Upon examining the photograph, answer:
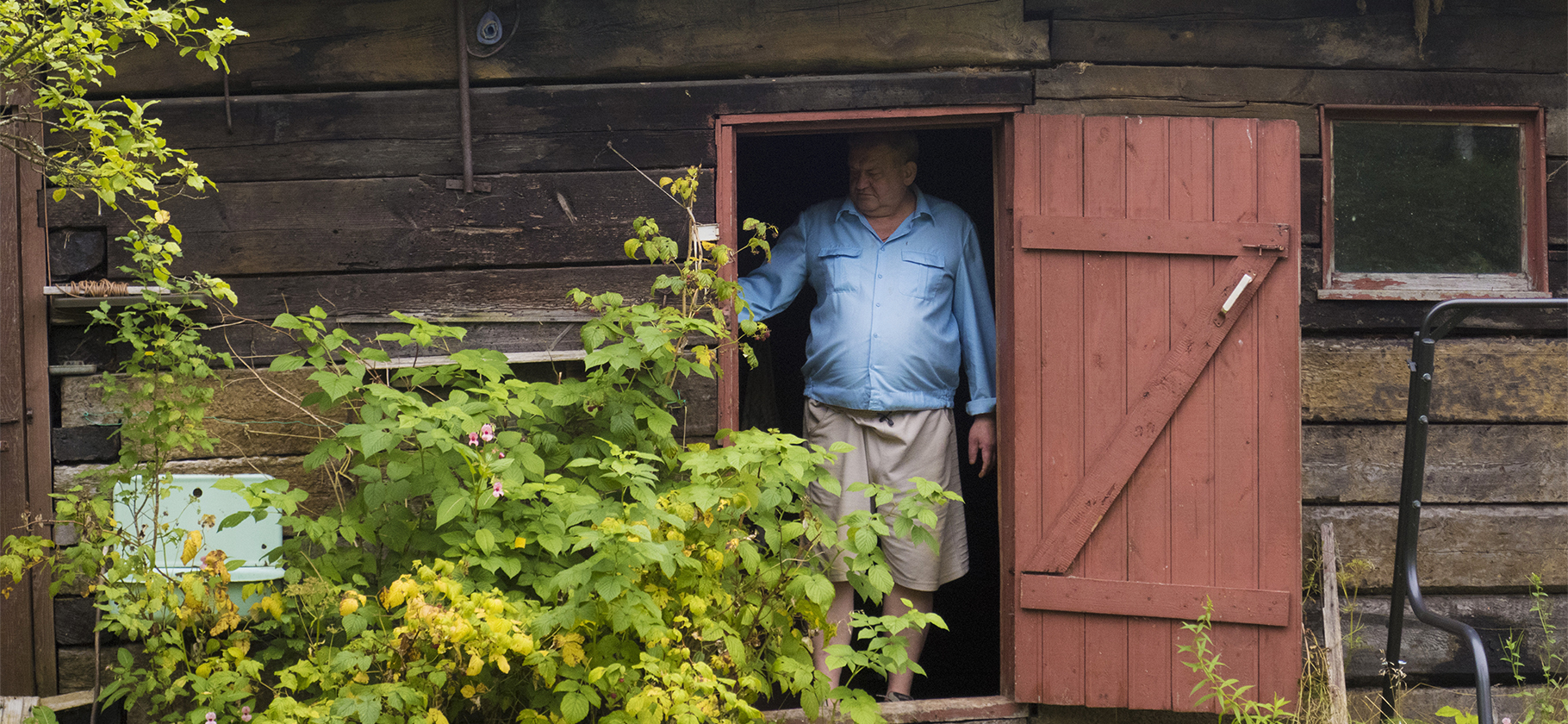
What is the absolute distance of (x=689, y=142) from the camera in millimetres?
3285

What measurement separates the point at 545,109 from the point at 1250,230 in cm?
235

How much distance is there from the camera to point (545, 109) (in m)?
→ 3.28

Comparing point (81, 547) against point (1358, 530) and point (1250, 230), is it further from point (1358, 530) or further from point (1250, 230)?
point (1358, 530)

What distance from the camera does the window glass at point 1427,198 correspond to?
3461 millimetres

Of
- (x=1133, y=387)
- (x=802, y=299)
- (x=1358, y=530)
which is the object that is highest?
(x=802, y=299)

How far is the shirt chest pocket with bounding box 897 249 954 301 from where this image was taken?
11.5 feet

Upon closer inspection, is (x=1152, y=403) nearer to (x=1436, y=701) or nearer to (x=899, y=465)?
(x=899, y=465)

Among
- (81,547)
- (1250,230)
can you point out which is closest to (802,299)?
(1250,230)

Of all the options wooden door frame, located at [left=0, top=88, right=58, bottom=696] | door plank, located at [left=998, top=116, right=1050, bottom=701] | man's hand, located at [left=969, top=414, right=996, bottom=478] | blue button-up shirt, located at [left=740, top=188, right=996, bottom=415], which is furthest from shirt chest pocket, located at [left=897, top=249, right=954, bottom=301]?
wooden door frame, located at [left=0, top=88, right=58, bottom=696]

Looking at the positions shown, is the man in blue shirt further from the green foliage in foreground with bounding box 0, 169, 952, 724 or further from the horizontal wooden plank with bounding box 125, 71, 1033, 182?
the green foliage in foreground with bounding box 0, 169, 952, 724

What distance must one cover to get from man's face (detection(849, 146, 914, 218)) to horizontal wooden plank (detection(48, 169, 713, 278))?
0.68 metres

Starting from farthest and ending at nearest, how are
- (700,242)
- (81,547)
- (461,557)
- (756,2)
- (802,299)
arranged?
1. (802,299)
2. (756,2)
3. (700,242)
4. (81,547)
5. (461,557)

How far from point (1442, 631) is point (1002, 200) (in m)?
2.15

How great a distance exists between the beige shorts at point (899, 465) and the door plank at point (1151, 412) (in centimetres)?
46
